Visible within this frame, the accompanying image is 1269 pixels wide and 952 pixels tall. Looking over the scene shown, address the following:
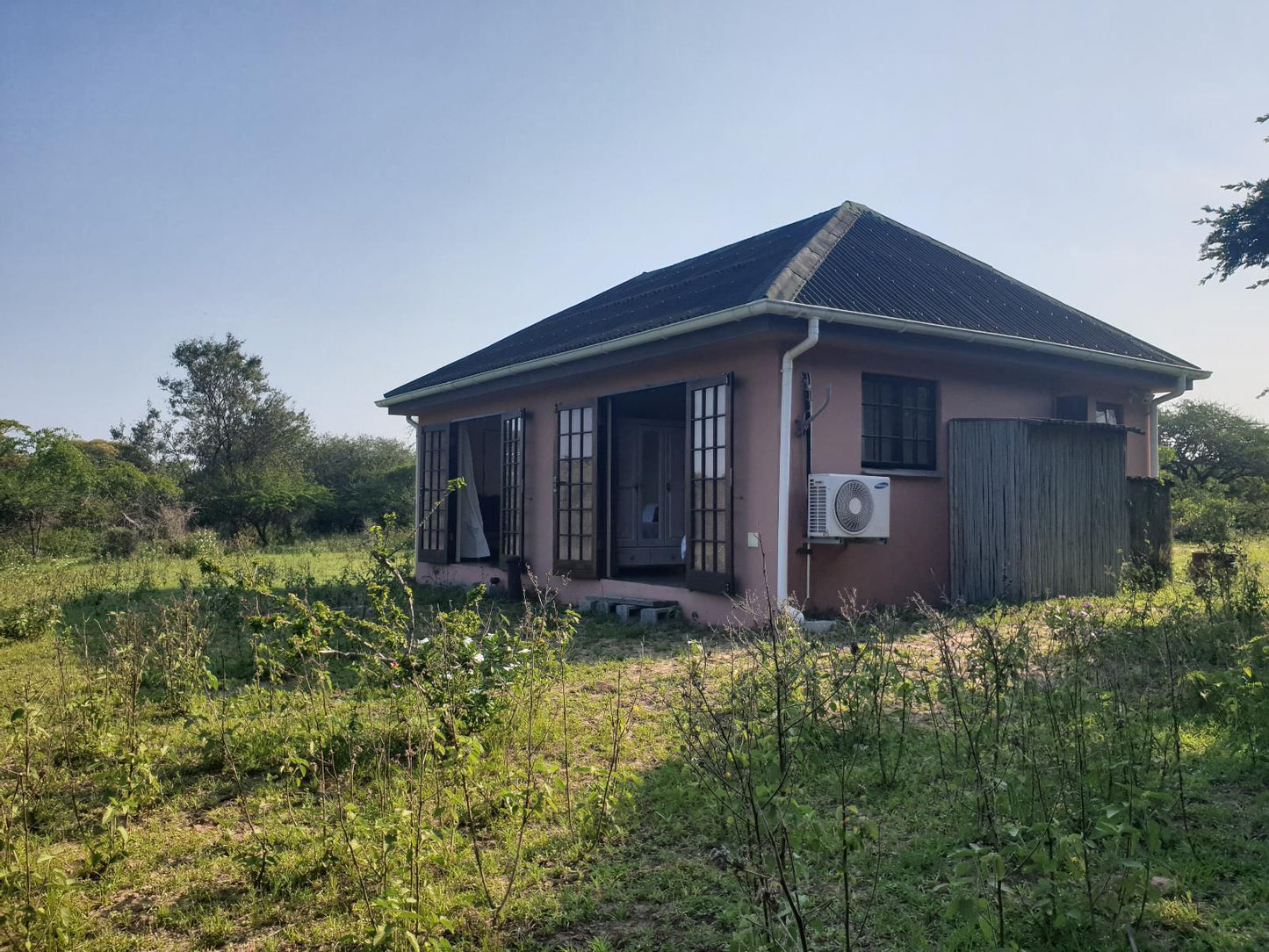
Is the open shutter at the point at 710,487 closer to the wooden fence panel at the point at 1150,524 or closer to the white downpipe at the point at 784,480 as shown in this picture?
the white downpipe at the point at 784,480

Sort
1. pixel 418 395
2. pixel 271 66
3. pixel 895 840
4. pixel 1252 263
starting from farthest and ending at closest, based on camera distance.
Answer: pixel 418 395, pixel 1252 263, pixel 271 66, pixel 895 840

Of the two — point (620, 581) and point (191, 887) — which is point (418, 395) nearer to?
point (620, 581)

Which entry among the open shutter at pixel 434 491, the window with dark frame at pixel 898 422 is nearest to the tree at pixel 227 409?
the open shutter at pixel 434 491

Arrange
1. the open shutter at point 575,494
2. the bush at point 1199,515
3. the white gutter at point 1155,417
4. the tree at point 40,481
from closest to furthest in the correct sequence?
the open shutter at point 575,494
the bush at point 1199,515
the white gutter at point 1155,417
the tree at point 40,481

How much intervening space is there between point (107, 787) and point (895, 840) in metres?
3.55

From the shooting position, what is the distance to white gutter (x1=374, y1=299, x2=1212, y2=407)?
768 cm

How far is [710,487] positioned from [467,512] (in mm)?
5684

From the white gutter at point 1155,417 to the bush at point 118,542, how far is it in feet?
63.0

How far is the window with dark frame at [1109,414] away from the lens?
11130 mm

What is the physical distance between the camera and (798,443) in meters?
8.26

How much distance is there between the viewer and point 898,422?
9.20 metres

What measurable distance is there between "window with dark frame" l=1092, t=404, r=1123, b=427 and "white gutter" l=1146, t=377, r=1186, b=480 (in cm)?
60

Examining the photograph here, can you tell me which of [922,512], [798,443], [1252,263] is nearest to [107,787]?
[798,443]

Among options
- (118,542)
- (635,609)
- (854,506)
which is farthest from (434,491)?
(118,542)
